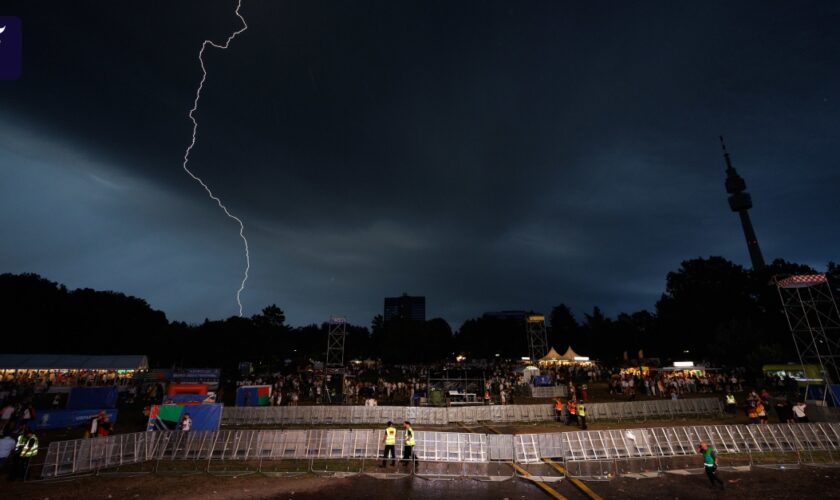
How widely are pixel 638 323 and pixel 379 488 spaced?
107 m

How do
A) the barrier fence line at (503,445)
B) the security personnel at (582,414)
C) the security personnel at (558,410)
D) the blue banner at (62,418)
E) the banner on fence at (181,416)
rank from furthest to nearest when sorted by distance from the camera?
the security personnel at (558,410), the blue banner at (62,418), the security personnel at (582,414), the banner on fence at (181,416), the barrier fence line at (503,445)

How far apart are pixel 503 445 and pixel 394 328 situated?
294 feet

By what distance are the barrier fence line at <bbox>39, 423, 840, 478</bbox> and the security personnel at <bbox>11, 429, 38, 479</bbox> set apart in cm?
182

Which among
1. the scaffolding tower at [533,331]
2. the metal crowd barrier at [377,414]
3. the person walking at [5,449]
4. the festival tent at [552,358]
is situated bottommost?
the metal crowd barrier at [377,414]

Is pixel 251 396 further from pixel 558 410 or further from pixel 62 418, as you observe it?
pixel 558 410

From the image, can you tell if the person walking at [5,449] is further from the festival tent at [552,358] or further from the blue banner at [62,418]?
the festival tent at [552,358]

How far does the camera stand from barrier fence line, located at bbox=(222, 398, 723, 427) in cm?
2214

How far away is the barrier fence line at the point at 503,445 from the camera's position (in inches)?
521

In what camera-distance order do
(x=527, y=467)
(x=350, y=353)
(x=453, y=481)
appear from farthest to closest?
(x=350, y=353) → (x=527, y=467) → (x=453, y=481)

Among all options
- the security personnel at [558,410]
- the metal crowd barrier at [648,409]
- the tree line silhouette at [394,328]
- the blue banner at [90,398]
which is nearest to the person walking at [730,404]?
the metal crowd barrier at [648,409]

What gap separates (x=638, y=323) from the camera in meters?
101

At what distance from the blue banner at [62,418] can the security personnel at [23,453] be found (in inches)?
404

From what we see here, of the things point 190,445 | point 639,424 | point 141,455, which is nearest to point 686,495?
point 639,424

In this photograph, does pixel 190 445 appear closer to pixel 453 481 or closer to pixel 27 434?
pixel 27 434
